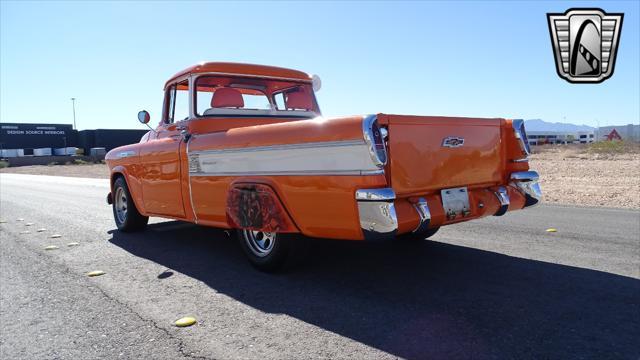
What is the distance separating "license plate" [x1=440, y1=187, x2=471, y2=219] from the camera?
3.68m

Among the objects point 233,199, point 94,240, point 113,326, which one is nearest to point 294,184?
point 233,199

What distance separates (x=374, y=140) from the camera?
3176 mm

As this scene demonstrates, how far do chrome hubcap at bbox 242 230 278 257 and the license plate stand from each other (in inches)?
62.6

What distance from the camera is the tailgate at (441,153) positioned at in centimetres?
343

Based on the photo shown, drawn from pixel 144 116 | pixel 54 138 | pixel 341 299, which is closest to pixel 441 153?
pixel 341 299

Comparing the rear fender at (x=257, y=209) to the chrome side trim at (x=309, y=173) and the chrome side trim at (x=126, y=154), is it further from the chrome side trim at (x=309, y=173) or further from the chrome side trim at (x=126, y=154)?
the chrome side trim at (x=126, y=154)

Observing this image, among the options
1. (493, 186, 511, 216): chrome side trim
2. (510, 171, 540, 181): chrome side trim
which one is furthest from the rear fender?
(510, 171, 540, 181): chrome side trim

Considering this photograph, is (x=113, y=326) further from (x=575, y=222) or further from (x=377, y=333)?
(x=575, y=222)

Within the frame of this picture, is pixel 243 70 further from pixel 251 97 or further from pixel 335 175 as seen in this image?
pixel 335 175

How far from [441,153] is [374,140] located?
0.81 m

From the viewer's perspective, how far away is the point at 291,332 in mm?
2984

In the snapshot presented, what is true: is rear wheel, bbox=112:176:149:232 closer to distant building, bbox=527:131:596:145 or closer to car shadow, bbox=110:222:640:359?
car shadow, bbox=110:222:640:359

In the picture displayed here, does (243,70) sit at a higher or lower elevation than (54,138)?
lower

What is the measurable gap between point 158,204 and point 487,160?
3.66 m
